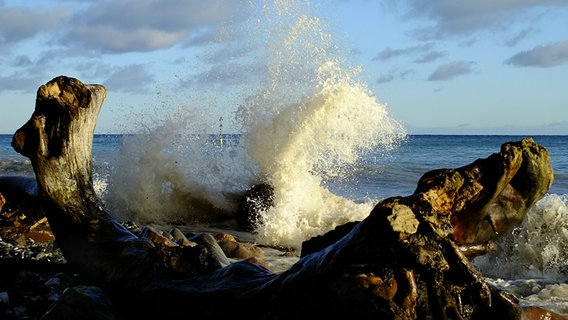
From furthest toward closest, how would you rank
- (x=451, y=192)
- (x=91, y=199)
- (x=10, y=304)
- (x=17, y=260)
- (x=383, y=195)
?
1. (x=383, y=195)
2. (x=17, y=260)
3. (x=91, y=199)
4. (x=10, y=304)
5. (x=451, y=192)

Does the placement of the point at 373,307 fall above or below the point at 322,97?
below

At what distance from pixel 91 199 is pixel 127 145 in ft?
28.2

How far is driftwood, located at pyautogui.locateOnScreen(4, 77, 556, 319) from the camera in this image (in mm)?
2547

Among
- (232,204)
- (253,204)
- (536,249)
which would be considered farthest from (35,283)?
(232,204)

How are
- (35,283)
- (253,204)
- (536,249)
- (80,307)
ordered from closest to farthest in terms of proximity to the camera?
(80,307), (35,283), (536,249), (253,204)

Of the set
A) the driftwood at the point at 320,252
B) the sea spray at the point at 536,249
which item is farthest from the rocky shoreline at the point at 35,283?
the sea spray at the point at 536,249

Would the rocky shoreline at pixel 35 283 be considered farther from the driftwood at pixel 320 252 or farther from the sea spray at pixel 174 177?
the sea spray at pixel 174 177

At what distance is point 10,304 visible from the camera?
3.99 m

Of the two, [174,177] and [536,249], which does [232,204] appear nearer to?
[174,177]

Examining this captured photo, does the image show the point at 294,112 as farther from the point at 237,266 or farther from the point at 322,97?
the point at 237,266

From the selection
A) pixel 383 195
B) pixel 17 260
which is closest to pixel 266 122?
pixel 383 195

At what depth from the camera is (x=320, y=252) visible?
2.84m

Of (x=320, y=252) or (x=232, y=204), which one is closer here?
(x=320, y=252)

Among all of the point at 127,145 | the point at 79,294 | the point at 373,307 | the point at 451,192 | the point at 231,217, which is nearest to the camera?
the point at 373,307
